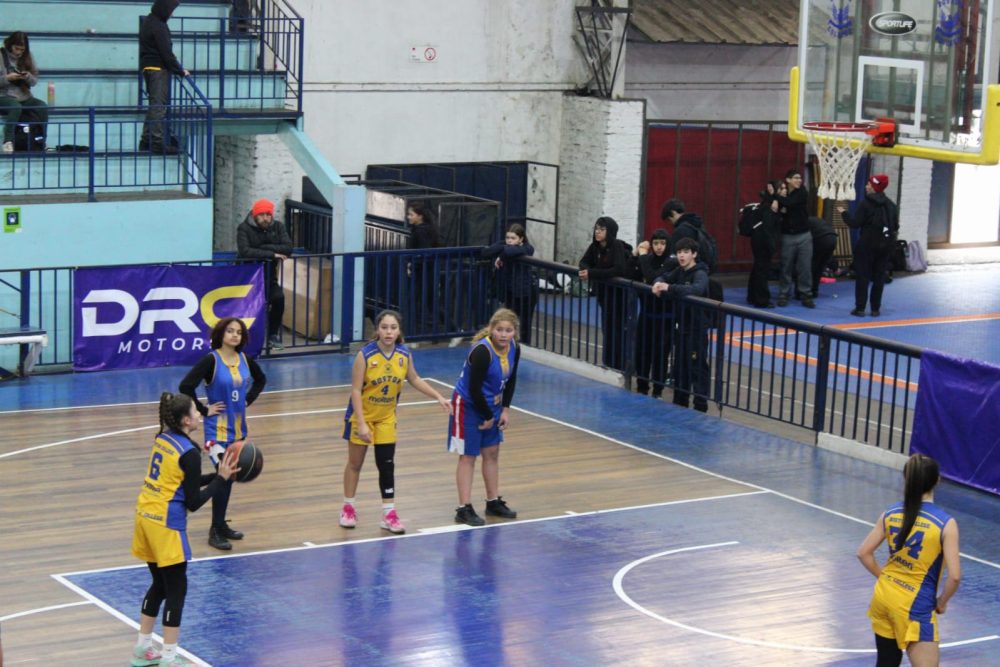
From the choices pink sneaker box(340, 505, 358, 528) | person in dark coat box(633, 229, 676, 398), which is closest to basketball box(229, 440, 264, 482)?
pink sneaker box(340, 505, 358, 528)

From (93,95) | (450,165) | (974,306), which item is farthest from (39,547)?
(974,306)

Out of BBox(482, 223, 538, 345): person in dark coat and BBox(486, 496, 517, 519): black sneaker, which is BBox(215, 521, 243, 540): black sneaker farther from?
BBox(482, 223, 538, 345): person in dark coat

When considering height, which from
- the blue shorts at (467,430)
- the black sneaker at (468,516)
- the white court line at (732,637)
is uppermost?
the blue shorts at (467,430)

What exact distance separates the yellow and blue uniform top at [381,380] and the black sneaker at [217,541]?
1384mm

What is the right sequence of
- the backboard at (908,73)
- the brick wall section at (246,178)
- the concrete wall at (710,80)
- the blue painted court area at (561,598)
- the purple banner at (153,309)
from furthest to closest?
1. the concrete wall at (710,80)
2. the brick wall section at (246,178)
3. the purple banner at (153,309)
4. the backboard at (908,73)
5. the blue painted court area at (561,598)

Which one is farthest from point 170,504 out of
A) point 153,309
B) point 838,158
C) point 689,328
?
point 838,158

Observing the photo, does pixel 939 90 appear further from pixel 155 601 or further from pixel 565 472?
pixel 155 601

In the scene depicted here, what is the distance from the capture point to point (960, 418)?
14359 mm

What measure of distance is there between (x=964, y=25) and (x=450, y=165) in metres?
10.2

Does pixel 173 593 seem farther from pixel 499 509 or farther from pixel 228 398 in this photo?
pixel 499 509

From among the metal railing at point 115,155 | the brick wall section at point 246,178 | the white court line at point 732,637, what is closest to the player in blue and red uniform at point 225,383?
the white court line at point 732,637

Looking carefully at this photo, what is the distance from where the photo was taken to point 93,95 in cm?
2191

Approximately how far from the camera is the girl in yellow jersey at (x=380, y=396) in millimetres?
12328

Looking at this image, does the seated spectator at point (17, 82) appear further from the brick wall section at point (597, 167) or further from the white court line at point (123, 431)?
the brick wall section at point (597, 167)
